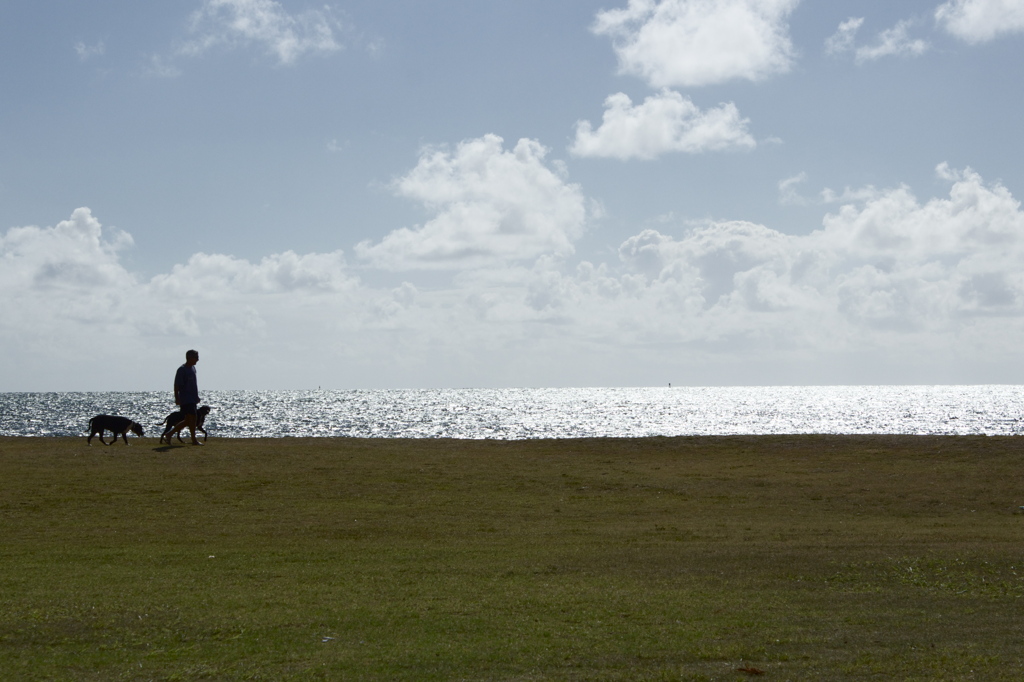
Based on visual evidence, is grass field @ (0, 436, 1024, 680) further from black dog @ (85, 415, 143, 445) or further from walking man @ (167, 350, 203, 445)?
black dog @ (85, 415, 143, 445)

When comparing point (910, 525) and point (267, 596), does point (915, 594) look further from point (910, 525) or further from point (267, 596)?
point (267, 596)

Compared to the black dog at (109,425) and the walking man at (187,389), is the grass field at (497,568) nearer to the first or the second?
the walking man at (187,389)

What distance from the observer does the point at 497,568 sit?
37.3 ft

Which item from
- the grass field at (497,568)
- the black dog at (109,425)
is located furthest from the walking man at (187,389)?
the black dog at (109,425)

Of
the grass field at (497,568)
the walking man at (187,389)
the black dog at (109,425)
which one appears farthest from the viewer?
the black dog at (109,425)

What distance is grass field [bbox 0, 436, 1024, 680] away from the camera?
24.8ft

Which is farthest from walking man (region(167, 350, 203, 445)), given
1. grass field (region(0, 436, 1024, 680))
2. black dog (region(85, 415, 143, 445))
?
black dog (region(85, 415, 143, 445))

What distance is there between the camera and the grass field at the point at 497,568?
24.8 feet

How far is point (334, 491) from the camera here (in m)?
17.8

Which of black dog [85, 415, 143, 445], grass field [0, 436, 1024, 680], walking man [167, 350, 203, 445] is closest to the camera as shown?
grass field [0, 436, 1024, 680]

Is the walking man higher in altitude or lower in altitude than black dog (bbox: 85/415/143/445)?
higher

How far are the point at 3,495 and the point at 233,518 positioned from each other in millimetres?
4606

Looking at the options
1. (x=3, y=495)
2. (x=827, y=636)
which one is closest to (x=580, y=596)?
(x=827, y=636)

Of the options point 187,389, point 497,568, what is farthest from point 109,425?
point 497,568
